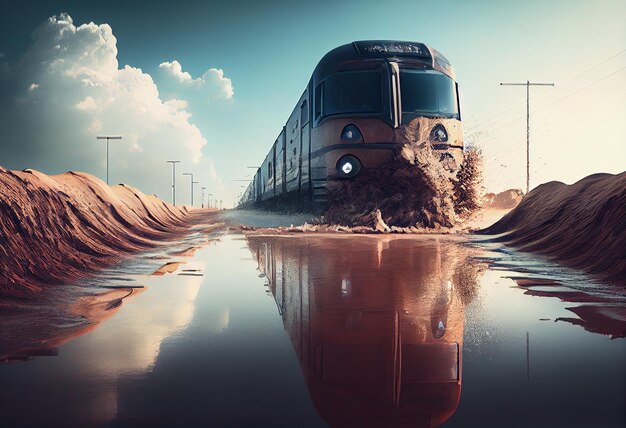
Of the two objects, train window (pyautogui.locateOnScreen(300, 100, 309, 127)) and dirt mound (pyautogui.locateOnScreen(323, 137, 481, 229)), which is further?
train window (pyautogui.locateOnScreen(300, 100, 309, 127))

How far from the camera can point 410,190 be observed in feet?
38.5

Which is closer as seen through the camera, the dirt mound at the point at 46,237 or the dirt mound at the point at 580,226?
the dirt mound at the point at 46,237

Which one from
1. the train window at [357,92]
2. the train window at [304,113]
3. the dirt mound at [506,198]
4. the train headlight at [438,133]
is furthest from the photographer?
the dirt mound at [506,198]

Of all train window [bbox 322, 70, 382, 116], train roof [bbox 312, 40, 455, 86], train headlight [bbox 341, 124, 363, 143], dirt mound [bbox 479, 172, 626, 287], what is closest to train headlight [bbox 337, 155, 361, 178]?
train headlight [bbox 341, 124, 363, 143]

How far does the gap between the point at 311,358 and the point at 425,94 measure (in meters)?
9.98

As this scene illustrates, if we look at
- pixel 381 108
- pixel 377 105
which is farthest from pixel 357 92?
pixel 381 108

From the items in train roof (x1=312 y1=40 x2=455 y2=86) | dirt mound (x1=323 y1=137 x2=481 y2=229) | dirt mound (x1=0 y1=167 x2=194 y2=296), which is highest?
train roof (x1=312 y1=40 x2=455 y2=86)

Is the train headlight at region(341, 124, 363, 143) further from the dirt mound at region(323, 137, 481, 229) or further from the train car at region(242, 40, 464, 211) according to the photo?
the dirt mound at region(323, 137, 481, 229)

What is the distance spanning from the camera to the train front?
447 inches

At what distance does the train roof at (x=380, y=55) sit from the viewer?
1147cm

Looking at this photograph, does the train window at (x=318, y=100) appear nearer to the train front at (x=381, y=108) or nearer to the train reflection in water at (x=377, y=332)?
the train front at (x=381, y=108)

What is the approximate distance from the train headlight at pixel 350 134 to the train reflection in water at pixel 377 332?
5.40 m

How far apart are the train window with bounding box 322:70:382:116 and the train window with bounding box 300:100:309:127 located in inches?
75.8

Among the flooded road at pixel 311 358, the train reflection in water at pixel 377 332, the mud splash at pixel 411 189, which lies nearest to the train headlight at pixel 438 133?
the mud splash at pixel 411 189
